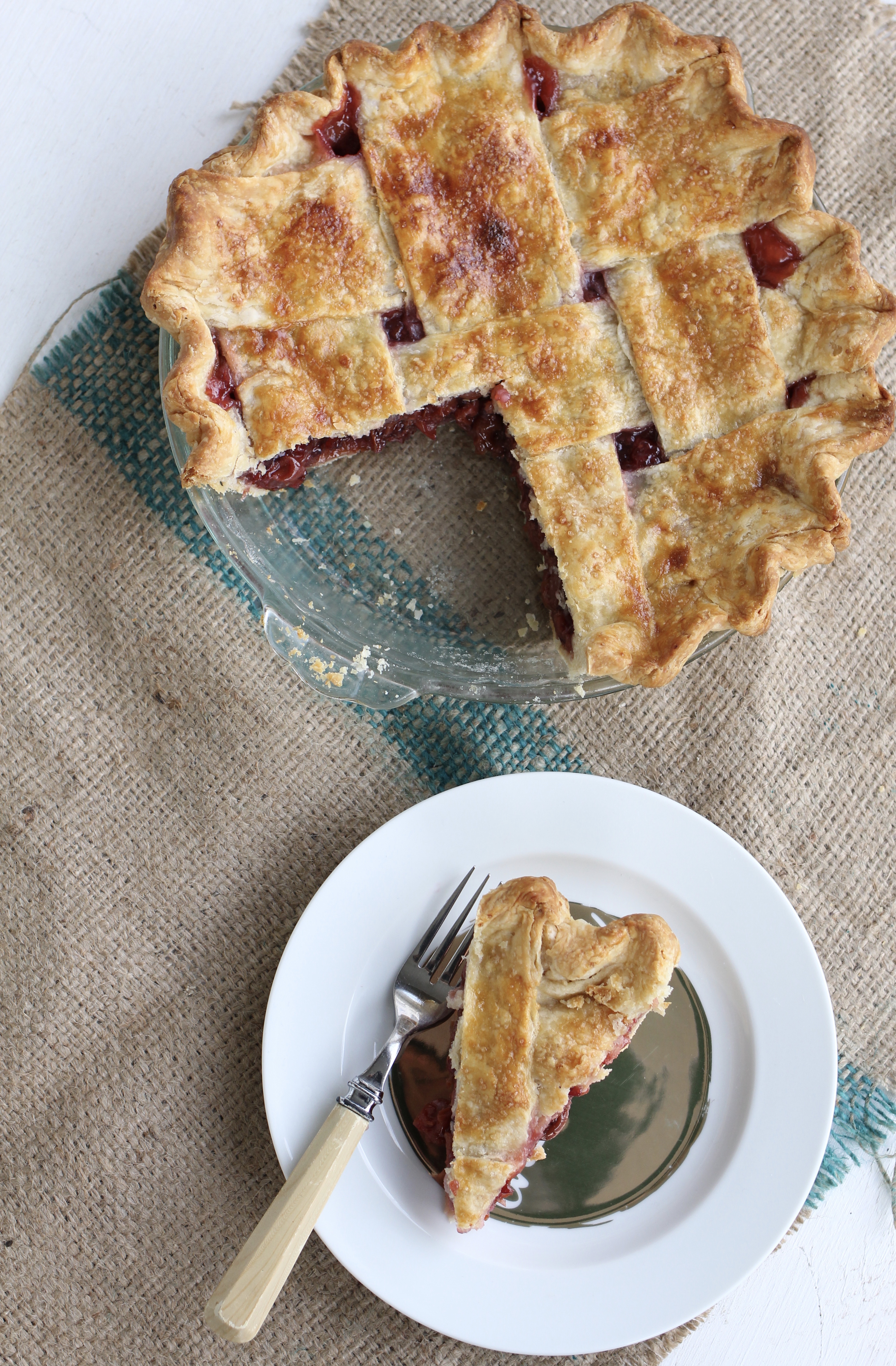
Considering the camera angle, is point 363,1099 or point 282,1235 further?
point 363,1099

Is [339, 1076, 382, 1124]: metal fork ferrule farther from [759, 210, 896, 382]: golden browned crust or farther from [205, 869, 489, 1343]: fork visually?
[759, 210, 896, 382]: golden browned crust

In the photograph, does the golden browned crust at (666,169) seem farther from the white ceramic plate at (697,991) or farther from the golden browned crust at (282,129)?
the white ceramic plate at (697,991)

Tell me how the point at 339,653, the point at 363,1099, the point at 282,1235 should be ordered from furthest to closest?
the point at 339,653
the point at 363,1099
the point at 282,1235

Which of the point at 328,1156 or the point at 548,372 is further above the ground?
the point at 548,372

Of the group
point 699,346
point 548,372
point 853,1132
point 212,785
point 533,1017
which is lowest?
point 853,1132

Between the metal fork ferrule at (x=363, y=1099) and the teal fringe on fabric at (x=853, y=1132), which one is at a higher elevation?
the metal fork ferrule at (x=363, y=1099)

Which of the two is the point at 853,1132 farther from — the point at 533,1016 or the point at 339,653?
the point at 339,653

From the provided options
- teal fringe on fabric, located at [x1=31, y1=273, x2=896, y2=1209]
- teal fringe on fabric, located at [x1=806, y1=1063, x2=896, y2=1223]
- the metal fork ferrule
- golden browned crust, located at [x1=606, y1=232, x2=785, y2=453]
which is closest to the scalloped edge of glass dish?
teal fringe on fabric, located at [x1=31, y1=273, x2=896, y2=1209]

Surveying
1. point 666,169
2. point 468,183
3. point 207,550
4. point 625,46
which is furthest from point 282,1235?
point 625,46

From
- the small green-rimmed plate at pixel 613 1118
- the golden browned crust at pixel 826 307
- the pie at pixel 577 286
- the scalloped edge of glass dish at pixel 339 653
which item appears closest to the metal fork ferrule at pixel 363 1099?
the small green-rimmed plate at pixel 613 1118

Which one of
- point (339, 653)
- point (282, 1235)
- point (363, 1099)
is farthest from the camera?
point (339, 653)
